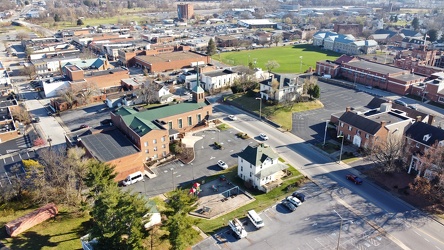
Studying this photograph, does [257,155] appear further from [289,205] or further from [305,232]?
[305,232]

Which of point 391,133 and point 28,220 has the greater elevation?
point 391,133

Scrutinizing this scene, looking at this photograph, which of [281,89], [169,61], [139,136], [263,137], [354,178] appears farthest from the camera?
[169,61]

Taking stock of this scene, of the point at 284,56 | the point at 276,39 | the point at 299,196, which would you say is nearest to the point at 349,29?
the point at 276,39

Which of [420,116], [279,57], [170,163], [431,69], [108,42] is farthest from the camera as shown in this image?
[108,42]

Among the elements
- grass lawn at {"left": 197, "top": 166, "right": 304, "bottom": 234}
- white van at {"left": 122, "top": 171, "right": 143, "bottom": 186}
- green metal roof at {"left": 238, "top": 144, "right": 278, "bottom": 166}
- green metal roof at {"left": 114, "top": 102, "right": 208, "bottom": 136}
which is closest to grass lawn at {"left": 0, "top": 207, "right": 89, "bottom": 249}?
white van at {"left": 122, "top": 171, "right": 143, "bottom": 186}

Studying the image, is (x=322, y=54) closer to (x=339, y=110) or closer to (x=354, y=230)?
(x=339, y=110)

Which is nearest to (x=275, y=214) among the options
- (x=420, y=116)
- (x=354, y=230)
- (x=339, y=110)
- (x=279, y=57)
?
(x=354, y=230)
